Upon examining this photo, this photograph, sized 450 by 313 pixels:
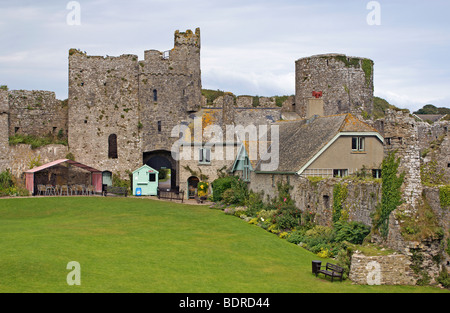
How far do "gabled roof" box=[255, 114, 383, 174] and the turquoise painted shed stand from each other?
47.9ft

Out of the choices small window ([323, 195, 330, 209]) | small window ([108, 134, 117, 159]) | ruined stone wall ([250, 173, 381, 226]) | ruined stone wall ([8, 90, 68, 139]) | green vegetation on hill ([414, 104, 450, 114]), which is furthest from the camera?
green vegetation on hill ([414, 104, 450, 114])

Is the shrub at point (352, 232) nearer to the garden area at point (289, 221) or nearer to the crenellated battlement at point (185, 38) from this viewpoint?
the garden area at point (289, 221)

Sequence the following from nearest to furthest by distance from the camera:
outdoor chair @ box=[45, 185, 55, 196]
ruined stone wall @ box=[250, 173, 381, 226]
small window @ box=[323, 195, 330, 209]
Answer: ruined stone wall @ box=[250, 173, 381, 226], small window @ box=[323, 195, 330, 209], outdoor chair @ box=[45, 185, 55, 196]

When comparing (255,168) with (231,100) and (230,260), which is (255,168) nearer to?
(231,100)

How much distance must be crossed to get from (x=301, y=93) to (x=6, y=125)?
1148 inches

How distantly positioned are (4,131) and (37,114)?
382 centimetres

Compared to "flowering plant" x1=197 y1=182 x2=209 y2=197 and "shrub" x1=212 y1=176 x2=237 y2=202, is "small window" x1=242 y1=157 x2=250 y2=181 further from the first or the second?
"flowering plant" x1=197 y1=182 x2=209 y2=197

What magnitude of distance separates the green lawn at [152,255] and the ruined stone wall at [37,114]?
17633mm

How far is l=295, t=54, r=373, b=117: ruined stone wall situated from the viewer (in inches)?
2239

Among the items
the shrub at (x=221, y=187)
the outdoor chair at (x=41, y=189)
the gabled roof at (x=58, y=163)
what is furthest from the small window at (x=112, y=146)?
the shrub at (x=221, y=187)

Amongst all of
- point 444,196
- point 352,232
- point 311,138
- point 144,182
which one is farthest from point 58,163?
point 444,196

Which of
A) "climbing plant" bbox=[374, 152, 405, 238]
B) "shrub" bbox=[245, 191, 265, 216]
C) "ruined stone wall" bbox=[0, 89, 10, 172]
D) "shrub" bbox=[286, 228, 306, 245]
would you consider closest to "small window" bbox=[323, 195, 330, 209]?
"shrub" bbox=[286, 228, 306, 245]

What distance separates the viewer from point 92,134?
5441cm
